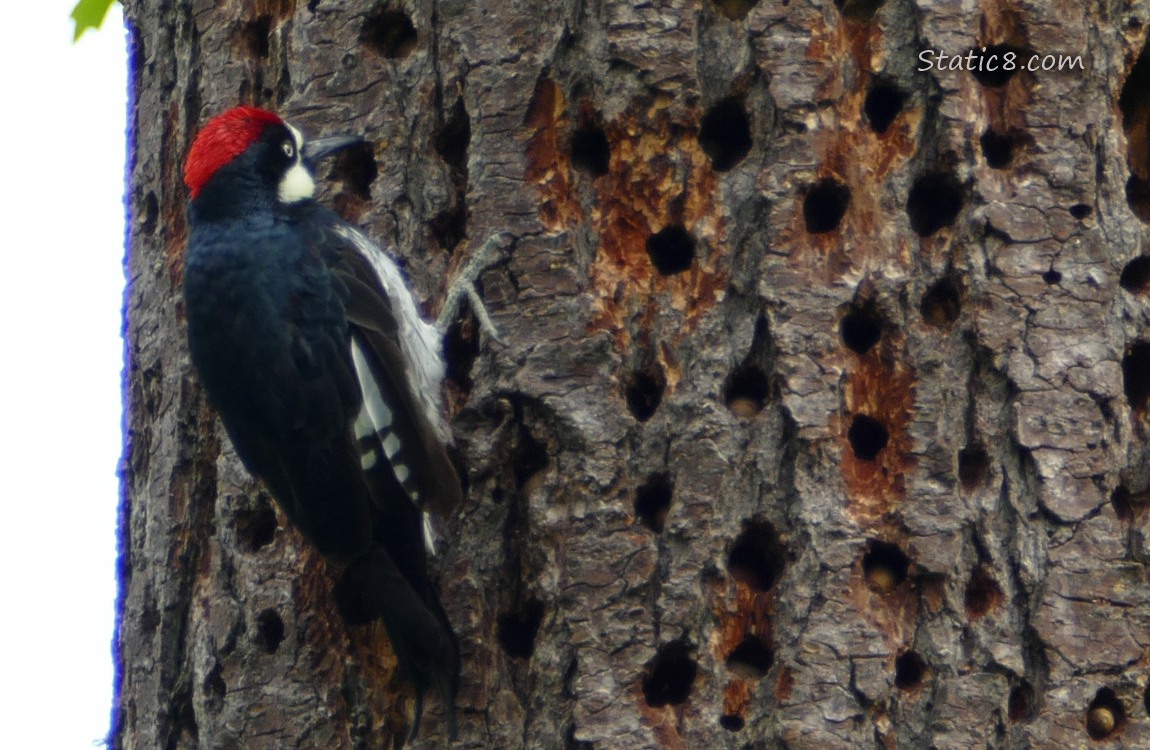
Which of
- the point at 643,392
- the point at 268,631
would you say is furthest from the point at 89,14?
the point at 643,392

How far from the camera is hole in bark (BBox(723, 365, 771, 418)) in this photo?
2664 millimetres

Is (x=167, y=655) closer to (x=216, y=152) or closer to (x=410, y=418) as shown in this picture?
(x=410, y=418)

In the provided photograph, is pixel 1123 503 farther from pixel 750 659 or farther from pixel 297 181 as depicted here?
pixel 297 181

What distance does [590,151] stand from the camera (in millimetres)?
2910

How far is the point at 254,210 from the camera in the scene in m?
3.45

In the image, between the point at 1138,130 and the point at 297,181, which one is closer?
the point at 1138,130

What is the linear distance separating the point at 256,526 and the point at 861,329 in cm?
133

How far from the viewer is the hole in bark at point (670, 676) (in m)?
2.56

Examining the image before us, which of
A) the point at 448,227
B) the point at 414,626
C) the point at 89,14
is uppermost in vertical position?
the point at 89,14

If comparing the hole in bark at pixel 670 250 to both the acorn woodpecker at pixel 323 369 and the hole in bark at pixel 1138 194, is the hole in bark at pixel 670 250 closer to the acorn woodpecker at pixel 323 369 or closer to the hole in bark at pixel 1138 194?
the acorn woodpecker at pixel 323 369

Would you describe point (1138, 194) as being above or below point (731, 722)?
above

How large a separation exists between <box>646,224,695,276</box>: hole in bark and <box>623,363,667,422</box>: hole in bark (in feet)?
0.67

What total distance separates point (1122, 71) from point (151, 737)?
7.92ft

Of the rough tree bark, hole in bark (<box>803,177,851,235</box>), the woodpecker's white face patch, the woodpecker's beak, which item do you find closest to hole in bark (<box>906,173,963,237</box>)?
the rough tree bark
